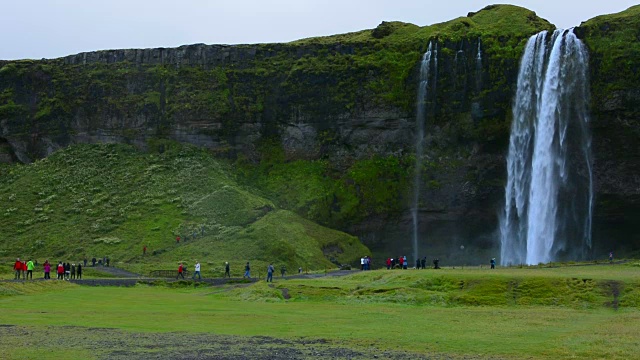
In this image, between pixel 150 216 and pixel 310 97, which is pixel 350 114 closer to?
pixel 310 97

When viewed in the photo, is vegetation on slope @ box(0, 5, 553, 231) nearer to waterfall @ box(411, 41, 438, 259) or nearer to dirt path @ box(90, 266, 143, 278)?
waterfall @ box(411, 41, 438, 259)

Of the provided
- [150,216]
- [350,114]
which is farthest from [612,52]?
[150,216]

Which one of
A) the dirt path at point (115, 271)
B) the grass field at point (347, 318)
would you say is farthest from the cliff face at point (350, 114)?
the grass field at point (347, 318)

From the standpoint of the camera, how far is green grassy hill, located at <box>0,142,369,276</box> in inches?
3280

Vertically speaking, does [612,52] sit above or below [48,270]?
above

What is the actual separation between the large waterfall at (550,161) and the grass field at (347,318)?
92.1 feet

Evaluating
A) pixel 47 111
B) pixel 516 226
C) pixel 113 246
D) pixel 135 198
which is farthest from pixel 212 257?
pixel 47 111

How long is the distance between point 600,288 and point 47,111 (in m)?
91.0

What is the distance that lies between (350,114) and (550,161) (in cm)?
2807

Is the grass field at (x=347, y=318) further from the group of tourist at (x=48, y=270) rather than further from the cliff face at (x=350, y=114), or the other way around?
the cliff face at (x=350, y=114)

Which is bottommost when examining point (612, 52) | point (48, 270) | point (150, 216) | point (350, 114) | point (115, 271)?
point (115, 271)

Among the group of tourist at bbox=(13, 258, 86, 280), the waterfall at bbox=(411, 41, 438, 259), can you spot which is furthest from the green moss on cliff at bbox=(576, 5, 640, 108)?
the group of tourist at bbox=(13, 258, 86, 280)

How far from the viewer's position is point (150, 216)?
310ft

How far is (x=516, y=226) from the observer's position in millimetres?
90250
